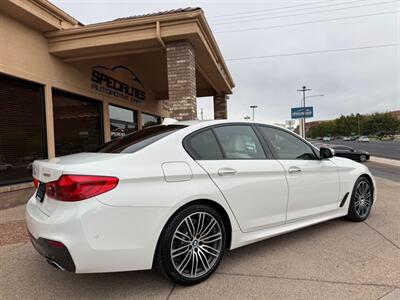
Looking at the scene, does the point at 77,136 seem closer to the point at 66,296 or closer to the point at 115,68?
the point at 115,68

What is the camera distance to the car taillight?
7.83ft

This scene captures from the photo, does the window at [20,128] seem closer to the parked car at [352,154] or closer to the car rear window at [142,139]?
the car rear window at [142,139]

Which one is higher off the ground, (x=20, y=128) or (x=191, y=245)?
(x=20, y=128)

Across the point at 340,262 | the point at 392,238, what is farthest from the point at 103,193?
the point at 392,238

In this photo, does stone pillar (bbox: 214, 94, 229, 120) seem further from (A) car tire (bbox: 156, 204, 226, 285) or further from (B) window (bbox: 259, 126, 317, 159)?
(A) car tire (bbox: 156, 204, 226, 285)

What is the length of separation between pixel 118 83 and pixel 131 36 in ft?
13.1

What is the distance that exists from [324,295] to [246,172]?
130 cm

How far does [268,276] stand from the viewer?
297 cm

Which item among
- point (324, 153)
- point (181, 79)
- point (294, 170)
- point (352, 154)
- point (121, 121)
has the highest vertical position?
point (181, 79)

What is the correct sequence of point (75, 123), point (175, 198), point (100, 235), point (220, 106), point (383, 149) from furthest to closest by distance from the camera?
point (383, 149), point (220, 106), point (75, 123), point (175, 198), point (100, 235)

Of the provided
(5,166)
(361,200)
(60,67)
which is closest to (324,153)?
(361,200)

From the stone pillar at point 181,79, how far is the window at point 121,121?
13.9 ft

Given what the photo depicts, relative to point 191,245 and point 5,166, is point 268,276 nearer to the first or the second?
point 191,245

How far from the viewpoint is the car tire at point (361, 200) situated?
4477 mm
